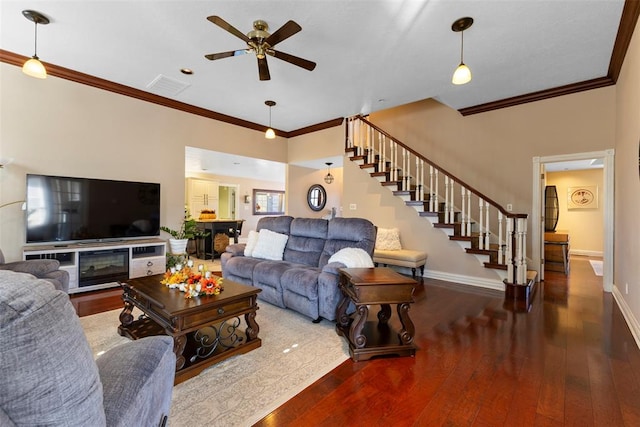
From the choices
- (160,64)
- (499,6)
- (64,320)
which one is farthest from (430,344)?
(160,64)

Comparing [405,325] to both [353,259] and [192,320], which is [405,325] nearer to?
[353,259]

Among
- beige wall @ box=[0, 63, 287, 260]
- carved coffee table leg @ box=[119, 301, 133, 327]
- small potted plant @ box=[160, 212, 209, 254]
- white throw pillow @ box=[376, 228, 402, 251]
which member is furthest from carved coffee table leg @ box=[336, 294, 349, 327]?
beige wall @ box=[0, 63, 287, 260]

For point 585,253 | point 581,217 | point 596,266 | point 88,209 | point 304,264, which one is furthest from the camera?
point 581,217

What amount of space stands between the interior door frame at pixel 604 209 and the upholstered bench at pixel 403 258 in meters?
1.72

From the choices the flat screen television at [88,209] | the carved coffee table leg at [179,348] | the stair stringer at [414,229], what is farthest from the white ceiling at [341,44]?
the carved coffee table leg at [179,348]

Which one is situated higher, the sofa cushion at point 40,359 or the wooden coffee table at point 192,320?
the sofa cushion at point 40,359

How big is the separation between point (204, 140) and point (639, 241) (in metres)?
5.90

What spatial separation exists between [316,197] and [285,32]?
555 centimetres

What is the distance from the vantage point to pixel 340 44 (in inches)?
125

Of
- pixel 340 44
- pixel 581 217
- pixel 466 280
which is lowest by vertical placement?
pixel 466 280

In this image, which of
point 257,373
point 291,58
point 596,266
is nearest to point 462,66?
point 291,58

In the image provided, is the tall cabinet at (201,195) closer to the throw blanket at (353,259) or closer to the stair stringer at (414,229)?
the stair stringer at (414,229)

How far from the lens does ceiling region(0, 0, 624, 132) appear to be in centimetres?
262

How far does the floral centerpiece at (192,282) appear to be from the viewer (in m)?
2.23
